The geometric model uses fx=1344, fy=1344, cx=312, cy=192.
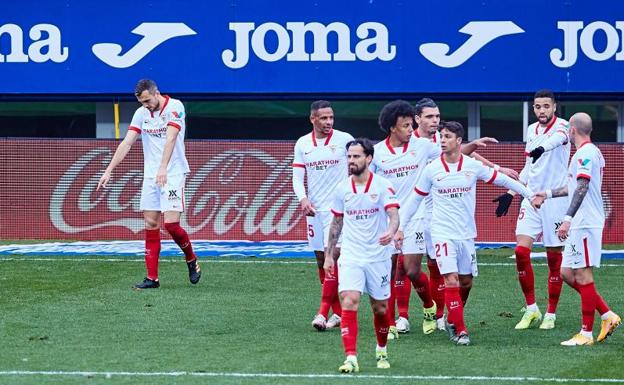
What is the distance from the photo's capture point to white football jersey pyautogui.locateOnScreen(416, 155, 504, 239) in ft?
35.4

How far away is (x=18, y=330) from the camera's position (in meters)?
11.4

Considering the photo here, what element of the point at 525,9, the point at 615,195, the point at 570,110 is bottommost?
the point at 615,195

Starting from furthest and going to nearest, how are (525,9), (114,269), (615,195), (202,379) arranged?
(525,9) → (615,195) → (114,269) → (202,379)

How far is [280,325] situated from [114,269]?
4890 mm

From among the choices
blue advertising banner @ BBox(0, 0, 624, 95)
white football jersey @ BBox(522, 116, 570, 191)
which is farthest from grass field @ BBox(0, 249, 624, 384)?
blue advertising banner @ BBox(0, 0, 624, 95)

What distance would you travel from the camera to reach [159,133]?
14.5 meters

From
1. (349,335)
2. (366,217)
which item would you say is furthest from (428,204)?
(349,335)

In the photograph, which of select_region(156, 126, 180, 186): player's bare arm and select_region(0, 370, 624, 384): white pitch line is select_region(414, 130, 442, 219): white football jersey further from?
select_region(156, 126, 180, 186): player's bare arm

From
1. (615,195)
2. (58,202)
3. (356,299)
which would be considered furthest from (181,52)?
(356,299)

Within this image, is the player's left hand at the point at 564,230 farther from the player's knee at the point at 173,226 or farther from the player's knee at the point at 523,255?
the player's knee at the point at 173,226

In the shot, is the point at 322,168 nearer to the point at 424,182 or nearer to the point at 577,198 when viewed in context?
the point at 424,182

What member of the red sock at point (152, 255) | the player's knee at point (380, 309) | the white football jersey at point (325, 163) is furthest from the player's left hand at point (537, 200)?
the red sock at point (152, 255)

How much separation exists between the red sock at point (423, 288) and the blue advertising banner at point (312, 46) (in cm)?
982

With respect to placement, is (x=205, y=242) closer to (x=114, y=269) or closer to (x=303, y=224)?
(x=303, y=224)
